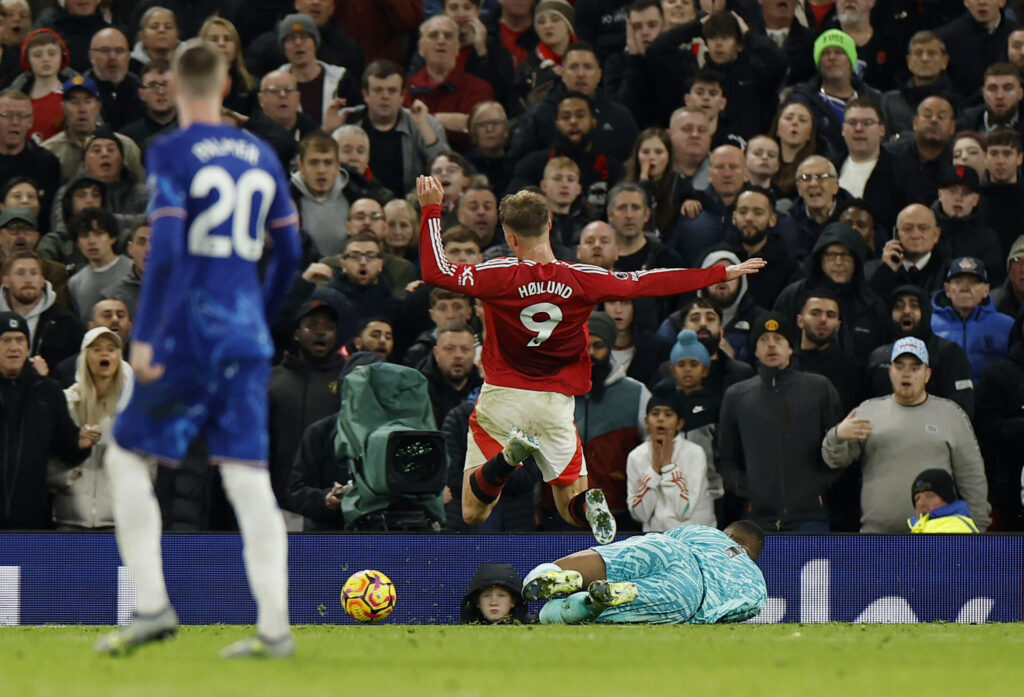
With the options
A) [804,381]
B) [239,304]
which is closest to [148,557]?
[239,304]

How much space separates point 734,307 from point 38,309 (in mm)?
5642

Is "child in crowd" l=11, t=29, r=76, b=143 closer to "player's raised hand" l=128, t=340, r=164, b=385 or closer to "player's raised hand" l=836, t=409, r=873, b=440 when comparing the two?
"player's raised hand" l=836, t=409, r=873, b=440

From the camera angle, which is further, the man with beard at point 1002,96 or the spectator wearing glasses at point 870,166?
the man with beard at point 1002,96

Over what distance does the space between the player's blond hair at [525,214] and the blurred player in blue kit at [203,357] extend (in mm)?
3504

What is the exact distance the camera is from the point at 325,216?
1492cm

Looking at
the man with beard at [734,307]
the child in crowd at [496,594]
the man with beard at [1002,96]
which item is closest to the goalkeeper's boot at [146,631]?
the child in crowd at [496,594]

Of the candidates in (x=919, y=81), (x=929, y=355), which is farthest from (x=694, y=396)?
(x=919, y=81)

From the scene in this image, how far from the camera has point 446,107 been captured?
56.1ft

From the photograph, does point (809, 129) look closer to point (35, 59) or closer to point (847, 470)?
point (847, 470)

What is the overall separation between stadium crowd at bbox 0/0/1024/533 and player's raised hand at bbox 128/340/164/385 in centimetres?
528

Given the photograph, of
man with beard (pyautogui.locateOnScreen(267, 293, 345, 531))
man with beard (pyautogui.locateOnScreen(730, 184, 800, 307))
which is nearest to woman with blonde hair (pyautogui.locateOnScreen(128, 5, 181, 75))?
man with beard (pyautogui.locateOnScreen(267, 293, 345, 531))

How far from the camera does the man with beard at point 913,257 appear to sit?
14.1m

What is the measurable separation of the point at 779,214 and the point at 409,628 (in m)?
6.46

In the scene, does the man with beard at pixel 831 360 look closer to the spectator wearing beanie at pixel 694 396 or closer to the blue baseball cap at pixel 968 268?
the spectator wearing beanie at pixel 694 396
